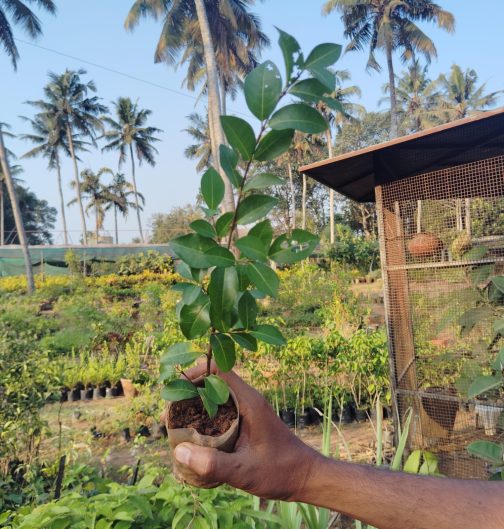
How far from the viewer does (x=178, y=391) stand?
89 centimetres

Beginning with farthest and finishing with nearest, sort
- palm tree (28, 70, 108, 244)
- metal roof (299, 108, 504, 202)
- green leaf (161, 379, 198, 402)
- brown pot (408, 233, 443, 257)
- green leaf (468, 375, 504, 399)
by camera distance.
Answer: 1. palm tree (28, 70, 108, 244)
2. brown pot (408, 233, 443, 257)
3. metal roof (299, 108, 504, 202)
4. green leaf (468, 375, 504, 399)
5. green leaf (161, 379, 198, 402)

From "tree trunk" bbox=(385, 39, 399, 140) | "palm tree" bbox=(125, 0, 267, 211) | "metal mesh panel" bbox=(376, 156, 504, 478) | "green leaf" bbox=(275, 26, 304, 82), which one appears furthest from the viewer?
"tree trunk" bbox=(385, 39, 399, 140)

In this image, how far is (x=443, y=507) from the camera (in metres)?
0.78

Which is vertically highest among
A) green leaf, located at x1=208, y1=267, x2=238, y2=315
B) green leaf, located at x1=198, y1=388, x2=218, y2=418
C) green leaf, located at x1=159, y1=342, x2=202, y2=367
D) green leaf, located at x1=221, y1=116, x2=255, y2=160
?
green leaf, located at x1=221, y1=116, x2=255, y2=160

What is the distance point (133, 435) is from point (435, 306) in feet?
10.0

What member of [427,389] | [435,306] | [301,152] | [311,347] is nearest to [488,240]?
[435,306]

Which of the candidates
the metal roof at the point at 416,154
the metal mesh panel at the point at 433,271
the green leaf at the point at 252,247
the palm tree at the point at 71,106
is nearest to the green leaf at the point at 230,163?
the green leaf at the point at 252,247

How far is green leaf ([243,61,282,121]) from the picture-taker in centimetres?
74

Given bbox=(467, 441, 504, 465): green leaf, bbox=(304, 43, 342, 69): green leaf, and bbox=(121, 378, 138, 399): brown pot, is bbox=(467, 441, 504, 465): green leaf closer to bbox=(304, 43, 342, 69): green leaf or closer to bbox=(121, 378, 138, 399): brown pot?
bbox=(304, 43, 342, 69): green leaf

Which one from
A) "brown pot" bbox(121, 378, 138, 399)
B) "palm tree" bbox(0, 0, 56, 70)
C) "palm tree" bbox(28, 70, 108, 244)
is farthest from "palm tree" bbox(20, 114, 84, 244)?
"brown pot" bbox(121, 378, 138, 399)

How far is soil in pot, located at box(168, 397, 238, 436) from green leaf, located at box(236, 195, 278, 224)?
15.2 inches

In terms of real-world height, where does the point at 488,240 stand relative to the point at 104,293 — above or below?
above

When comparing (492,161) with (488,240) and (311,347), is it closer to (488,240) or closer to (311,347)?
(488,240)

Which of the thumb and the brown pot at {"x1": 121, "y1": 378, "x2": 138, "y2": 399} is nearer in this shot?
the thumb
